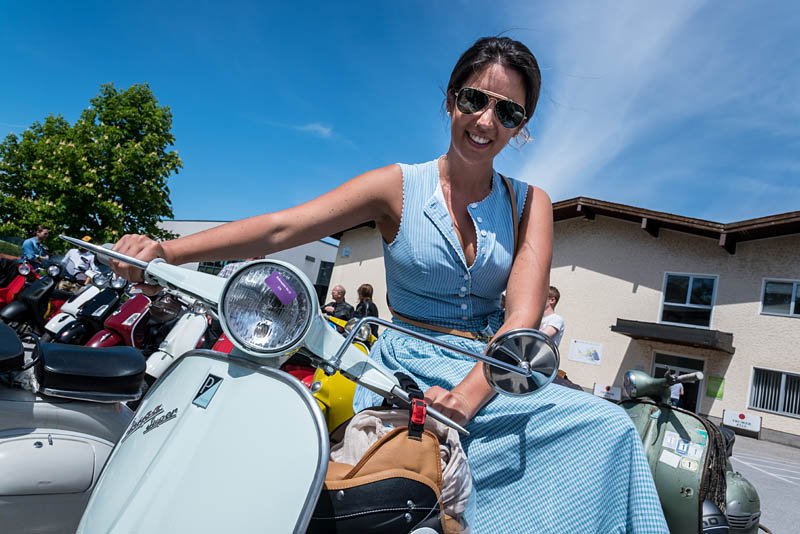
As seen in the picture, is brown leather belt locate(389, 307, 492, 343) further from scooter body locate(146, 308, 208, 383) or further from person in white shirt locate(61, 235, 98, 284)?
person in white shirt locate(61, 235, 98, 284)

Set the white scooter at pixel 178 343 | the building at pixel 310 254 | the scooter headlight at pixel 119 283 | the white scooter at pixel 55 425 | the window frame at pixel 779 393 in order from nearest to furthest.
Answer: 1. the white scooter at pixel 55 425
2. the white scooter at pixel 178 343
3. the scooter headlight at pixel 119 283
4. the window frame at pixel 779 393
5. the building at pixel 310 254

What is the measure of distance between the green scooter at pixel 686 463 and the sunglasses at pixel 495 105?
1855mm

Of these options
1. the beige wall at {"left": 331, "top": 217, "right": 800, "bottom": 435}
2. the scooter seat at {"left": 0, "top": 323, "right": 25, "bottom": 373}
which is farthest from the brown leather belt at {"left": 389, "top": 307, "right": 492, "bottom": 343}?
the beige wall at {"left": 331, "top": 217, "right": 800, "bottom": 435}

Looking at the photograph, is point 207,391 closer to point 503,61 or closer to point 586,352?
point 503,61

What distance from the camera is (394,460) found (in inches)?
40.3

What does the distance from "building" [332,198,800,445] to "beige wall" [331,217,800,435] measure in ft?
0.09

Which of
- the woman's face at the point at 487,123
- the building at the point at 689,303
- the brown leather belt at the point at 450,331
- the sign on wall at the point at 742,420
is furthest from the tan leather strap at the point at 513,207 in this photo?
the sign on wall at the point at 742,420

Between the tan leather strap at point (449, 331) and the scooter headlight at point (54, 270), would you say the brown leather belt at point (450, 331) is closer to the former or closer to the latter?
the tan leather strap at point (449, 331)

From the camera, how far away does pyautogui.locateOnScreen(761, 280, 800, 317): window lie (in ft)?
46.8

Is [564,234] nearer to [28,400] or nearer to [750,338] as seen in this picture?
A: [750,338]

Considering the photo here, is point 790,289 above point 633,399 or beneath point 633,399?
above

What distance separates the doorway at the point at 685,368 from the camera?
49.5 ft

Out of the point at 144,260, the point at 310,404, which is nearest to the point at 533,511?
the point at 310,404

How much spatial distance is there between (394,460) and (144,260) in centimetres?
76
